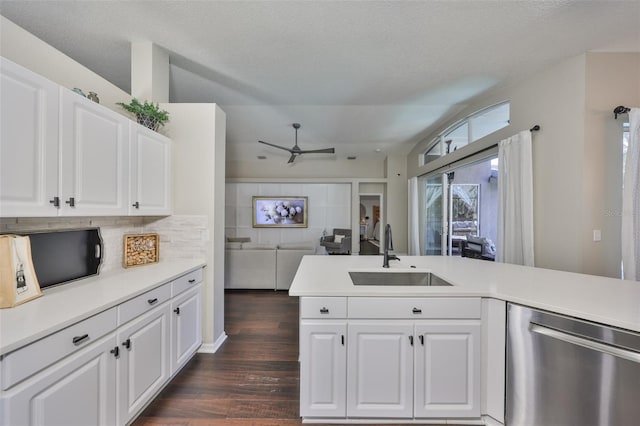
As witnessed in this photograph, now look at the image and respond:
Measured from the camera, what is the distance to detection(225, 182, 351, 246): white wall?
7.23 meters

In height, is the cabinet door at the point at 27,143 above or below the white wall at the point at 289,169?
below

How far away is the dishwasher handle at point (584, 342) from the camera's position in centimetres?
107

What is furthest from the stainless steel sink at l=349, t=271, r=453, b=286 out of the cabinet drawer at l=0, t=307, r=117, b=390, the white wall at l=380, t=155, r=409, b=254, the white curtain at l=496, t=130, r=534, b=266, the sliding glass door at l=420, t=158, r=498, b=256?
the white wall at l=380, t=155, r=409, b=254

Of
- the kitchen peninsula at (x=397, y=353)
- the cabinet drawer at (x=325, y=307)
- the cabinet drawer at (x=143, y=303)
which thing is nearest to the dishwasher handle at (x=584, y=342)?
the kitchen peninsula at (x=397, y=353)

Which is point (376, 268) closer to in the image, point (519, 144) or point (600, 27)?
point (519, 144)

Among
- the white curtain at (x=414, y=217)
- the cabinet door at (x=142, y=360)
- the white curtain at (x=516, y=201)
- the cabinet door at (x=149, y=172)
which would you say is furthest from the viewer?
the white curtain at (x=414, y=217)

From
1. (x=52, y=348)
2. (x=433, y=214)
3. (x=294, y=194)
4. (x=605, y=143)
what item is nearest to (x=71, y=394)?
(x=52, y=348)

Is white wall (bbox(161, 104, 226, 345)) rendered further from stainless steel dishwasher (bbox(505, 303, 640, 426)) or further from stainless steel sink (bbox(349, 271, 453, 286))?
stainless steel dishwasher (bbox(505, 303, 640, 426))

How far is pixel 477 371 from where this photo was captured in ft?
4.90

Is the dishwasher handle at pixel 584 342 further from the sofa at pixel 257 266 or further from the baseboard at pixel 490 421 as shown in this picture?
the sofa at pixel 257 266

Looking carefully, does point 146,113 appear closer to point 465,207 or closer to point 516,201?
point 516,201

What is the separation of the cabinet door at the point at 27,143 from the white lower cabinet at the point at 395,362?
1.53 metres

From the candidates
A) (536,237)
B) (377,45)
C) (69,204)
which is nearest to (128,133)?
(69,204)

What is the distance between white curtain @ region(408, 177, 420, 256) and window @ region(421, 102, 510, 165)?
1.12 m
